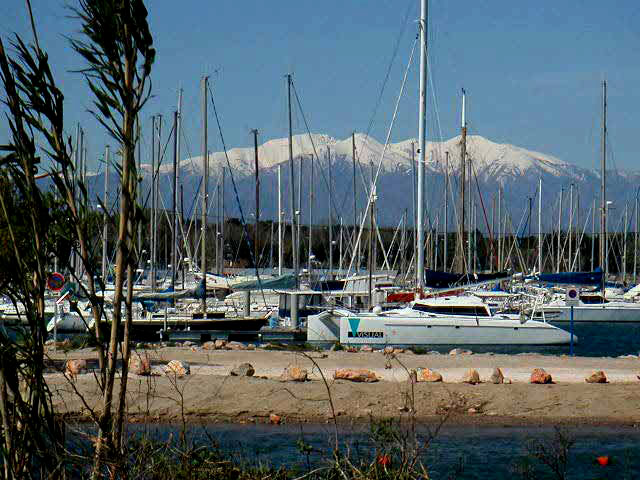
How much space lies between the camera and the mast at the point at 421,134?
35.5 m

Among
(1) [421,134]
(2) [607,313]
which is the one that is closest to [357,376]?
(1) [421,134]

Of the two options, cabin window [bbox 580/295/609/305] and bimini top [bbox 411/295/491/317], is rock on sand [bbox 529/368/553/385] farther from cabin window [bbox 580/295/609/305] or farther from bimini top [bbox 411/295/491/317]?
cabin window [bbox 580/295/609/305]

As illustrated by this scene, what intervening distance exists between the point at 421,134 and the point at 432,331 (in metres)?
7.85

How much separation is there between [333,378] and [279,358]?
5720mm

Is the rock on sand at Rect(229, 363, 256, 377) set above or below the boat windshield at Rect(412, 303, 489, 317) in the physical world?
below

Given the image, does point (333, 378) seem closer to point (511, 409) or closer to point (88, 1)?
point (511, 409)

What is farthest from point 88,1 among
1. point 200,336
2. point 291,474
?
point 200,336

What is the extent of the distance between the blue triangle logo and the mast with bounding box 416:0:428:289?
3419 mm

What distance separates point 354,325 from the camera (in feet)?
112

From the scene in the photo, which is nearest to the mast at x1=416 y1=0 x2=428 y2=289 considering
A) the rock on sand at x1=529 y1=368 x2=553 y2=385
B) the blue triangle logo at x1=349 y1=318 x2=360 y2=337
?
the blue triangle logo at x1=349 y1=318 x2=360 y2=337

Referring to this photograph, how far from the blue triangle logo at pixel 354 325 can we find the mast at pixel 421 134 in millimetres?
3419

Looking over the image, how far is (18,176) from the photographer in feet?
19.3

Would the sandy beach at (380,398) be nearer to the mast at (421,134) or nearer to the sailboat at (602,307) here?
the mast at (421,134)

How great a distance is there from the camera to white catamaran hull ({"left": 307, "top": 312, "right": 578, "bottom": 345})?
1336 inches
